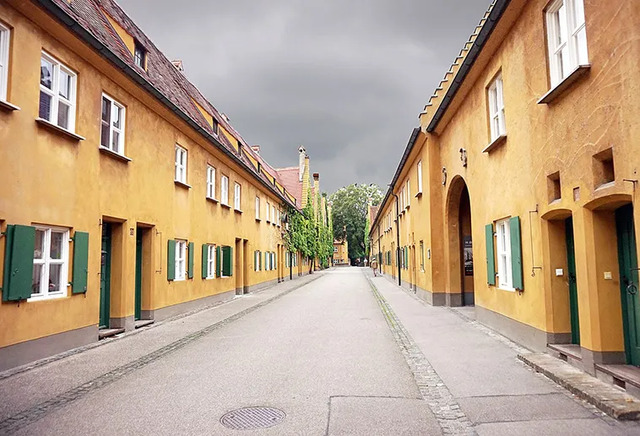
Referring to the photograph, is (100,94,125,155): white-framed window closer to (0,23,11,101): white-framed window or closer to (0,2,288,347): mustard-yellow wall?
(0,2,288,347): mustard-yellow wall

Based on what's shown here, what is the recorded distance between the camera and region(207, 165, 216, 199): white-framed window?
18016 millimetres

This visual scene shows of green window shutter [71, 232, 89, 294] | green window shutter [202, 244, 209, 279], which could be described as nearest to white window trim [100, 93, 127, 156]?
green window shutter [71, 232, 89, 294]

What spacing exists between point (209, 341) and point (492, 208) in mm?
6871

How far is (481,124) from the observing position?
37.6 ft

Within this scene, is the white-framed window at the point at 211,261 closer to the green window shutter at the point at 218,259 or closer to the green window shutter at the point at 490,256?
the green window shutter at the point at 218,259

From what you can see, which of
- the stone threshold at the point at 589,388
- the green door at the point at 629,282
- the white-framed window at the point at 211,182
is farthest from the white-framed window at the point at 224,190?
the green door at the point at 629,282

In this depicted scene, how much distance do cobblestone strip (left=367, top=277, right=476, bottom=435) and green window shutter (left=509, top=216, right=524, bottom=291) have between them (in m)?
2.27

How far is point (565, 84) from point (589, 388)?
4006 mm

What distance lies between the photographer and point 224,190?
2016 cm

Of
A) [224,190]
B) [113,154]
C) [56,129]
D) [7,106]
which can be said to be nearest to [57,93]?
[56,129]

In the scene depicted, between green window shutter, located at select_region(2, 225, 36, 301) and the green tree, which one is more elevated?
the green tree

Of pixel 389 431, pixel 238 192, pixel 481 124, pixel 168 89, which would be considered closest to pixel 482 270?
pixel 481 124

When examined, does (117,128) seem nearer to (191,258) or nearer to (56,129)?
(56,129)

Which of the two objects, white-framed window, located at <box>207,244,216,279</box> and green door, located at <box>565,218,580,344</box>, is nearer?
green door, located at <box>565,218,580,344</box>
